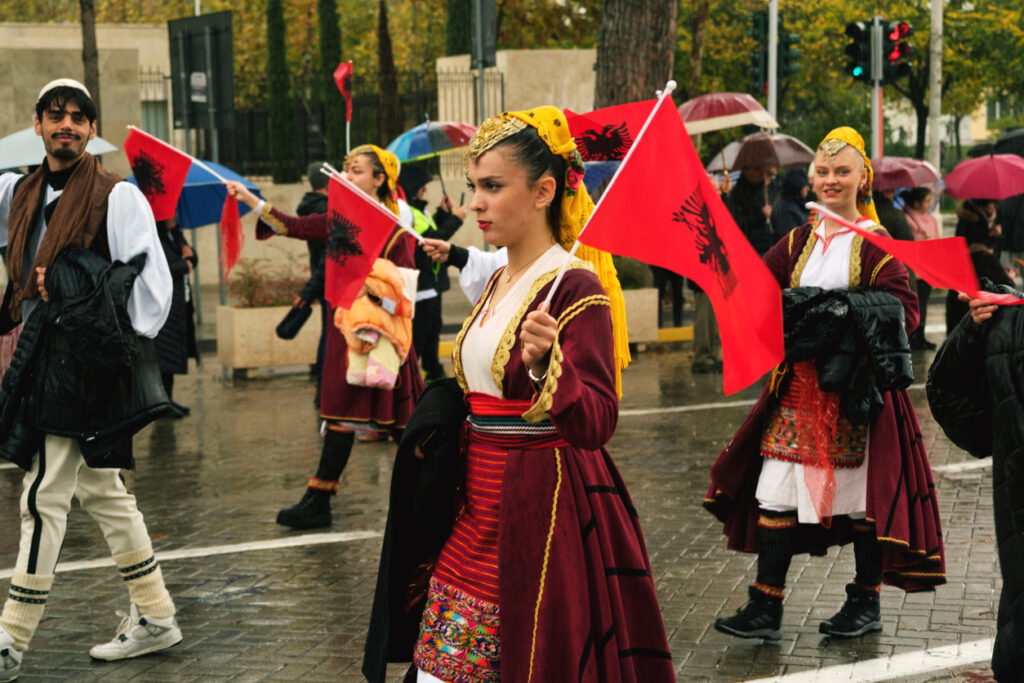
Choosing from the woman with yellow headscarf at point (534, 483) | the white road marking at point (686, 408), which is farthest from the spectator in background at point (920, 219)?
the woman with yellow headscarf at point (534, 483)

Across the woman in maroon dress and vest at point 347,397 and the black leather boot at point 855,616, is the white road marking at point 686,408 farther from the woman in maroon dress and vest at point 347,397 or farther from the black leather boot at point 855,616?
the black leather boot at point 855,616

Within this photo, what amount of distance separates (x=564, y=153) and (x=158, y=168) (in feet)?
13.1

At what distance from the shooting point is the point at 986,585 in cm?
615

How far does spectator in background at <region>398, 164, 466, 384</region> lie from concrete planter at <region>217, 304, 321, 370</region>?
1.66m

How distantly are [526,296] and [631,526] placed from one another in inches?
24.9

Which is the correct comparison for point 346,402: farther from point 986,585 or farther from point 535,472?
point 535,472

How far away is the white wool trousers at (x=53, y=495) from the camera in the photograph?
5.05 metres

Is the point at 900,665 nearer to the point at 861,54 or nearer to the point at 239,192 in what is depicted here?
the point at 239,192

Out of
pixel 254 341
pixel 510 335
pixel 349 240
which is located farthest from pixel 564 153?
pixel 254 341

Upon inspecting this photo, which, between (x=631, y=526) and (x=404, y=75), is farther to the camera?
(x=404, y=75)

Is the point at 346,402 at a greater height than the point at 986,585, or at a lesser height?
greater

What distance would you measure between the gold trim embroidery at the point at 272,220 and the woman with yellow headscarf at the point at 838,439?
312 centimetres

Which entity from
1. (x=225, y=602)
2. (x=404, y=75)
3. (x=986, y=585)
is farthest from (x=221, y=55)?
(x=404, y=75)

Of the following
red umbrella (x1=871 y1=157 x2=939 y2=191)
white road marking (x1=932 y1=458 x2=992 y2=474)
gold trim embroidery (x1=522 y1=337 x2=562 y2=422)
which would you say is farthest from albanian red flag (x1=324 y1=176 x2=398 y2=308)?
red umbrella (x1=871 y1=157 x2=939 y2=191)
